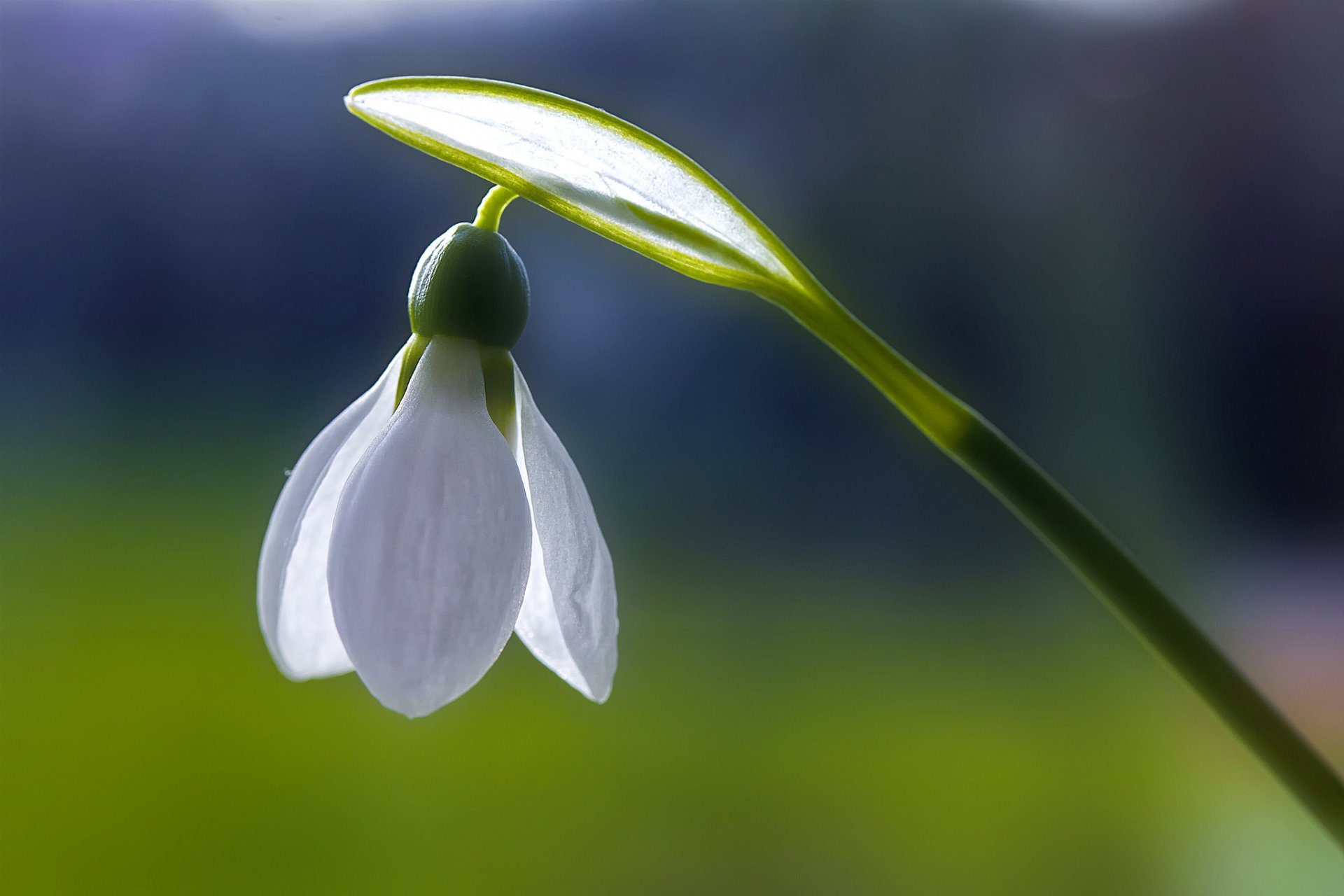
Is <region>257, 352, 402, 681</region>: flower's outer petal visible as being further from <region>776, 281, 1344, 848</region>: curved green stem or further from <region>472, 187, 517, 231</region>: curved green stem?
<region>776, 281, 1344, 848</region>: curved green stem

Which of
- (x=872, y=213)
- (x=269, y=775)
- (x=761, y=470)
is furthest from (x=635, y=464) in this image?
(x=269, y=775)

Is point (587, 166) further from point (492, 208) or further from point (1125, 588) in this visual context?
point (1125, 588)

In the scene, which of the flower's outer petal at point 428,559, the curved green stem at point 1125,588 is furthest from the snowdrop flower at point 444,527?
the curved green stem at point 1125,588

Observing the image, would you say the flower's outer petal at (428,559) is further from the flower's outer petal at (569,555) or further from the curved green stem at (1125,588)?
the curved green stem at (1125,588)

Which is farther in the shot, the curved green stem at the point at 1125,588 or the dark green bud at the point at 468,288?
the dark green bud at the point at 468,288

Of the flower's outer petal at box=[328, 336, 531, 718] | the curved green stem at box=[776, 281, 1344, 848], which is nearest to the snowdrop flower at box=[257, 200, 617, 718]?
the flower's outer petal at box=[328, 336, 531, 718]

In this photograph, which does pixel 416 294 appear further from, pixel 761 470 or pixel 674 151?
pixel 761 470

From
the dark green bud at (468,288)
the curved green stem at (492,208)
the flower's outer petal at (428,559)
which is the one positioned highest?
the curved green stem at (492,208)
